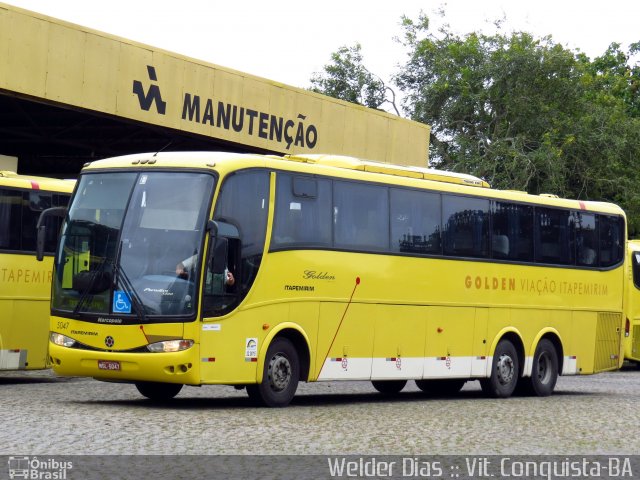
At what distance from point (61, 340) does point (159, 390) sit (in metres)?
1.79

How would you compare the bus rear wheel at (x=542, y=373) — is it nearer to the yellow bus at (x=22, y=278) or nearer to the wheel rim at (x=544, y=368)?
the wheel rim at (x=544, y=368)

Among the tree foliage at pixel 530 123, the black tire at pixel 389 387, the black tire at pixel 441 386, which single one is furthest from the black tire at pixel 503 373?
the tree foliage at pixel 530 123

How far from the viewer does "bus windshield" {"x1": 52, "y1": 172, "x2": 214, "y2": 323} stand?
16.0 metres

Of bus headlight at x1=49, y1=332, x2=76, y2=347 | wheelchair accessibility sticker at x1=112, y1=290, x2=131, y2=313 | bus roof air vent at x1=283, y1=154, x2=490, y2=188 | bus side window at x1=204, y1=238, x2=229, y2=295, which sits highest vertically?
bus roof air vent at x1=283, y1=154, x2=490, y2=188

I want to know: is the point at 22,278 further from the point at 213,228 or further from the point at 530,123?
the point at 530,123

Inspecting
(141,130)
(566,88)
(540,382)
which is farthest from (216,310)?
(566,88)

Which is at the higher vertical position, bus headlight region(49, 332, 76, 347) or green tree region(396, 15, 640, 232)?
green tree region(396, 15, 640, 232)

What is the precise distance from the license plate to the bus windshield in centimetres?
51

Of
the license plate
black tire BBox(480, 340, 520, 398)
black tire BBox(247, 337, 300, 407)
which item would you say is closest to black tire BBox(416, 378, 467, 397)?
black tire BBox(480, 340, 520, 398)

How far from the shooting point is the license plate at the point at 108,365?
16000mm

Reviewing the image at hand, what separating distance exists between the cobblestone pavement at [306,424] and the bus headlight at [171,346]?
0.70 meters

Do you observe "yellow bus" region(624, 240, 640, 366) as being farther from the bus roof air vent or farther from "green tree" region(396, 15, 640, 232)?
"green tree" region(396, 15, 640, 232)

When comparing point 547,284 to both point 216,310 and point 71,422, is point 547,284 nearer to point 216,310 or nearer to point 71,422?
point 216,310

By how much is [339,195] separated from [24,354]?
6022mm
